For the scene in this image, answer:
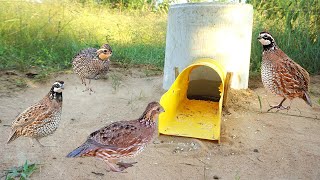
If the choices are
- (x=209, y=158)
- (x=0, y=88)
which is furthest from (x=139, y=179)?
(x=0, y=88)

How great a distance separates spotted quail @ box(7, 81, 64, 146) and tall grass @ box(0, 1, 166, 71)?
2.75 m

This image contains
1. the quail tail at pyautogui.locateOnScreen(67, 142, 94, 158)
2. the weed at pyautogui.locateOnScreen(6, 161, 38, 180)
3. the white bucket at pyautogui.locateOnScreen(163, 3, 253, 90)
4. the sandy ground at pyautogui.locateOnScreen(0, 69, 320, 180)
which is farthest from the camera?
the white bucket at pyautogui.locateOnScreen(163, 3, 253, 90)

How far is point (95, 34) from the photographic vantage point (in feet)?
→ 31.8

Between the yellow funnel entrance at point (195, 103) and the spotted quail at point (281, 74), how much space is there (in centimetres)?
58

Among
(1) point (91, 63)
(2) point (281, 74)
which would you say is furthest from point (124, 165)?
(1) point (91, 63)

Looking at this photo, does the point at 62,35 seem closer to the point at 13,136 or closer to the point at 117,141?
the point at 13,136

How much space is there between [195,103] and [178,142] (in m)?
1.47

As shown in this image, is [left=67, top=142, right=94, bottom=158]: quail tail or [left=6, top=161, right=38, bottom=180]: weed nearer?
[left=67, top=142, right=94, bottom=158]: quail tail

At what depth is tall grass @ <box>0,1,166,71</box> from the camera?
23.4ft

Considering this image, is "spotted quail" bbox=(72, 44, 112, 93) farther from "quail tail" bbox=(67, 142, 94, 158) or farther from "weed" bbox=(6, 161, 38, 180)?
"quail tail" bbox=(67, 142, 94, 158)

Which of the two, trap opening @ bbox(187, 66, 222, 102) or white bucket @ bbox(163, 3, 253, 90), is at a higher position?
white bucket @ bbox(163, 3, 253, 90)

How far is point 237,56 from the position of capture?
208 inches

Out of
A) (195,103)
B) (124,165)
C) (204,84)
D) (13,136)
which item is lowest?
(124,165)

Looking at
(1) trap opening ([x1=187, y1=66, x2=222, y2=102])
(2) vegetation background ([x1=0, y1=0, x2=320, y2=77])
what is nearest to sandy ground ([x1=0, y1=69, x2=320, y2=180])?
(1) trap opening ([x1=187, y1=66, x2=222, y2=102])
